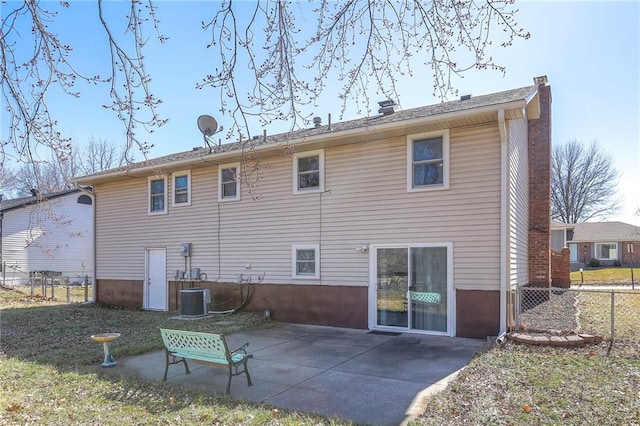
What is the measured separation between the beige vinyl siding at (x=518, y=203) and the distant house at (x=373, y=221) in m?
0.05

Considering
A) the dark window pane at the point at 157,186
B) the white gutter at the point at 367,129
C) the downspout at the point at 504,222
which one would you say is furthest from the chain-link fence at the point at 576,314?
the dark window pane at the point at 157,186

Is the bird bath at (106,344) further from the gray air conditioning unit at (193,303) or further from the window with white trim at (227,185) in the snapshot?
the window with white trim at (227,185)

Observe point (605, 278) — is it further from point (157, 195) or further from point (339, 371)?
point (157, 195)

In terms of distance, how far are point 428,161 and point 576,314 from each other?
513 cm

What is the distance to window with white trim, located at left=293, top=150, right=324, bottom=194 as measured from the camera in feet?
36.2

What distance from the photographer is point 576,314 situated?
10.2 metres

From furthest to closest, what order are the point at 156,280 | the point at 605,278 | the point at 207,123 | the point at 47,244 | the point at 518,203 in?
1. the point at 47,244
2. the point at 605,278
3. the point at 156,280
4. the point at 207,123
5. the point at 518,203

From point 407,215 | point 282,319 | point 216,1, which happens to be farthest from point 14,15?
point 282,319

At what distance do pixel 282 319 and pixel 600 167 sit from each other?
136ft

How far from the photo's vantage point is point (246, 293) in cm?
1226

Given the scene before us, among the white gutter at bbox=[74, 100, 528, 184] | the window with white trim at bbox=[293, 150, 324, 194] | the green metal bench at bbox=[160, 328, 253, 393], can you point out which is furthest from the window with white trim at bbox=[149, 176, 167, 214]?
the green metal bench at bbox=[160, 328, 253, 393]

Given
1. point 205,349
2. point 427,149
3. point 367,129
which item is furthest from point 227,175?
point 205,349

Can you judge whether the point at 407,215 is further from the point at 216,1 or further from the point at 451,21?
the point at 216,1

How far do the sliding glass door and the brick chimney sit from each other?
5065 mm
